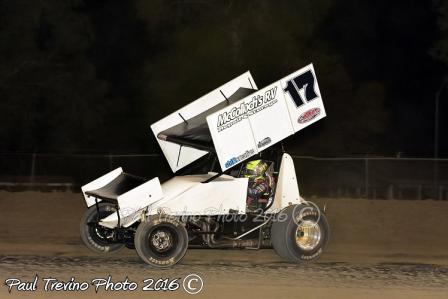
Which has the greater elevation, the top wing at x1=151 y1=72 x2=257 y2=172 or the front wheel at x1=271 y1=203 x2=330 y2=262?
the top wing at x1=151 y1=72 x2=257 y2=172

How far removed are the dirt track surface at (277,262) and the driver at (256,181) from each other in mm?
845

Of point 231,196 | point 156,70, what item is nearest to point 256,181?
point 231,196

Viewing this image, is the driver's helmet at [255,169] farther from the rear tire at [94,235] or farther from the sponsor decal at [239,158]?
the rear tire at [94,235]

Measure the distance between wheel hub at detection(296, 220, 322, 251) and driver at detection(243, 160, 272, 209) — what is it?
2.34 ft

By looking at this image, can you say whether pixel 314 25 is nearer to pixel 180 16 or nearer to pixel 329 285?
pixel 180 16

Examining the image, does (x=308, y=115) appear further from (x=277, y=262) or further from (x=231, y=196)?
(x=277, y=262)

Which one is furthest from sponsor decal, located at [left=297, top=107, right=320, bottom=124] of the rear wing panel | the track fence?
the track fence

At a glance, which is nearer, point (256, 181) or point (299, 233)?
point (299, 233)

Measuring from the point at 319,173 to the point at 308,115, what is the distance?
962 centimetres

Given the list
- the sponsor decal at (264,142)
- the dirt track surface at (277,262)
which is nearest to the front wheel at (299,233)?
the dirt track surface at (277,262)

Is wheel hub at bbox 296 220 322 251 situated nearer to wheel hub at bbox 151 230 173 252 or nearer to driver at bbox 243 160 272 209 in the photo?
driver at bbox 243 160 272 209

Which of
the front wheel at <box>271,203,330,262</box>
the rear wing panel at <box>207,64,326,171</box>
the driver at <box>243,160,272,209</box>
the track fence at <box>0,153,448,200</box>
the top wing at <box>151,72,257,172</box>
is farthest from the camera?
the track fence at <box>0,153,448,200</box>

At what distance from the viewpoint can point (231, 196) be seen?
10.9m

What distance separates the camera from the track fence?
66.4 ft
